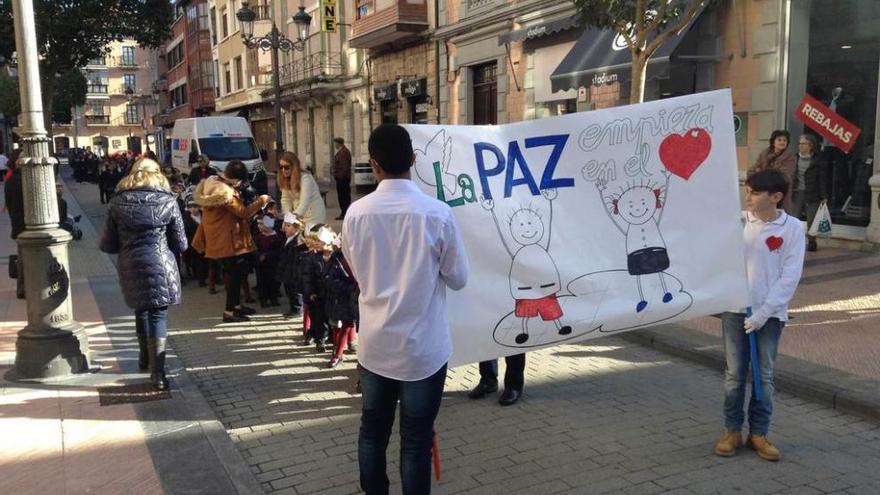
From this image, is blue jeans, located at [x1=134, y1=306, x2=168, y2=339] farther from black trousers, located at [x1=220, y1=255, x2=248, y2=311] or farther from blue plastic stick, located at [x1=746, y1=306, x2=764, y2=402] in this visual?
blue plastic stick, located at [x1=746, y1=306, x2=764, y2=402]

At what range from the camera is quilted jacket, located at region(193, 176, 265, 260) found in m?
7.34

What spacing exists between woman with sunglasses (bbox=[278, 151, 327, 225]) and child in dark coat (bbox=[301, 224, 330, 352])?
1388 mm

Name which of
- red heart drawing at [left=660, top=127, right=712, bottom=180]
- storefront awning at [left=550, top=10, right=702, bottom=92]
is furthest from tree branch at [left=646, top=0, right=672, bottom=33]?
red heart drawing at [left=660, top=127, right=712, bottom=180]

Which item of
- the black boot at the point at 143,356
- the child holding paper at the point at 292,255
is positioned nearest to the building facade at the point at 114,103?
the child holding paper at the point at 292,255

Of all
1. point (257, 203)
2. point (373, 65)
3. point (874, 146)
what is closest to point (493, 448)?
point (257, 203)

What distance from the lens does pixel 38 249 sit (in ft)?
18.6

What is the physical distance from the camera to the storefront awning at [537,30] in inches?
589

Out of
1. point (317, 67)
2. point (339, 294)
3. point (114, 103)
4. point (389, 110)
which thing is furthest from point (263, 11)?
point (114, 103)

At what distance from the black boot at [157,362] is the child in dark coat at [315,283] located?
4.19ft

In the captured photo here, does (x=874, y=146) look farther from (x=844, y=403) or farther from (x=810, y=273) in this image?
(x=844, y=403)

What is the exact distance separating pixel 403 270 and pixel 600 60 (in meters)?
11.2

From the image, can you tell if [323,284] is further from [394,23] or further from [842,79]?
[394,23]

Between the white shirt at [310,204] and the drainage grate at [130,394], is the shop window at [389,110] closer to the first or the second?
→ the white shirt at [310,204]

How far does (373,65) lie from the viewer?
85.5 feet
